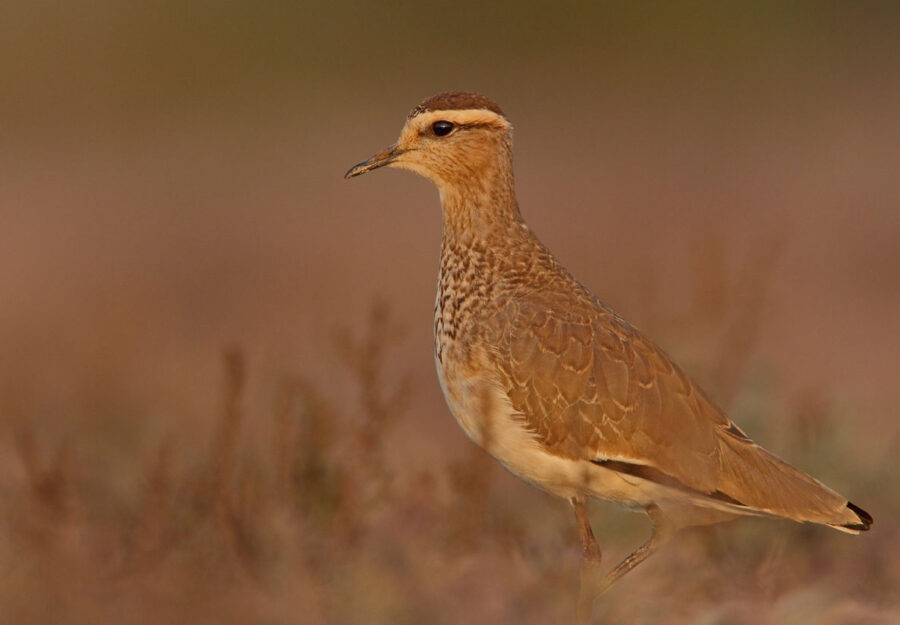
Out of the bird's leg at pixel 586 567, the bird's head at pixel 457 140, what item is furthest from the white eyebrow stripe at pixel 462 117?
the bird's leg at pixel 586 567

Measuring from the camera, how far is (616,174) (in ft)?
72.1

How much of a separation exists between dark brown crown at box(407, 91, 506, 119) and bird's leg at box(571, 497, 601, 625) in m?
1.95

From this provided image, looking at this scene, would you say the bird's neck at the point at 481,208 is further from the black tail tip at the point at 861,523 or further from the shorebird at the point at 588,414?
the black tail tip at the point at 861,523

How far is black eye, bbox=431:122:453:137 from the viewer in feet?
23.1

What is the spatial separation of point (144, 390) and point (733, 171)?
466 inches

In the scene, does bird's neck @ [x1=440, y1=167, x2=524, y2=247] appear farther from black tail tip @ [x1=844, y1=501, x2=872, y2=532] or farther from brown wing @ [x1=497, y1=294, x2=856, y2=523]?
black tail tip @ [x1=844, y1=501, x2=872, y2=532]

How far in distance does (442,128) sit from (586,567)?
7.19ft

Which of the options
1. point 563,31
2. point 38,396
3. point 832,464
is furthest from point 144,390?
point 563,31

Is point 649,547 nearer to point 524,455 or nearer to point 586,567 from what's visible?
point 586,567

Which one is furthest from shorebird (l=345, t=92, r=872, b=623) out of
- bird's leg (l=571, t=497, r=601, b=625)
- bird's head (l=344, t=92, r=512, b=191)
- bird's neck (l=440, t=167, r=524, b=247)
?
bird's head (l=344, t=92, r=512, b=191)

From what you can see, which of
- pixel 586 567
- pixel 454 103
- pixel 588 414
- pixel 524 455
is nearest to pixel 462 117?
pixel 454 103

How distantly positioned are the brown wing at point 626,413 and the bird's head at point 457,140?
85cm

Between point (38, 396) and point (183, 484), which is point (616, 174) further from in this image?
point (183, 484)

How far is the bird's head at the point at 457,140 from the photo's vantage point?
6992 mm
